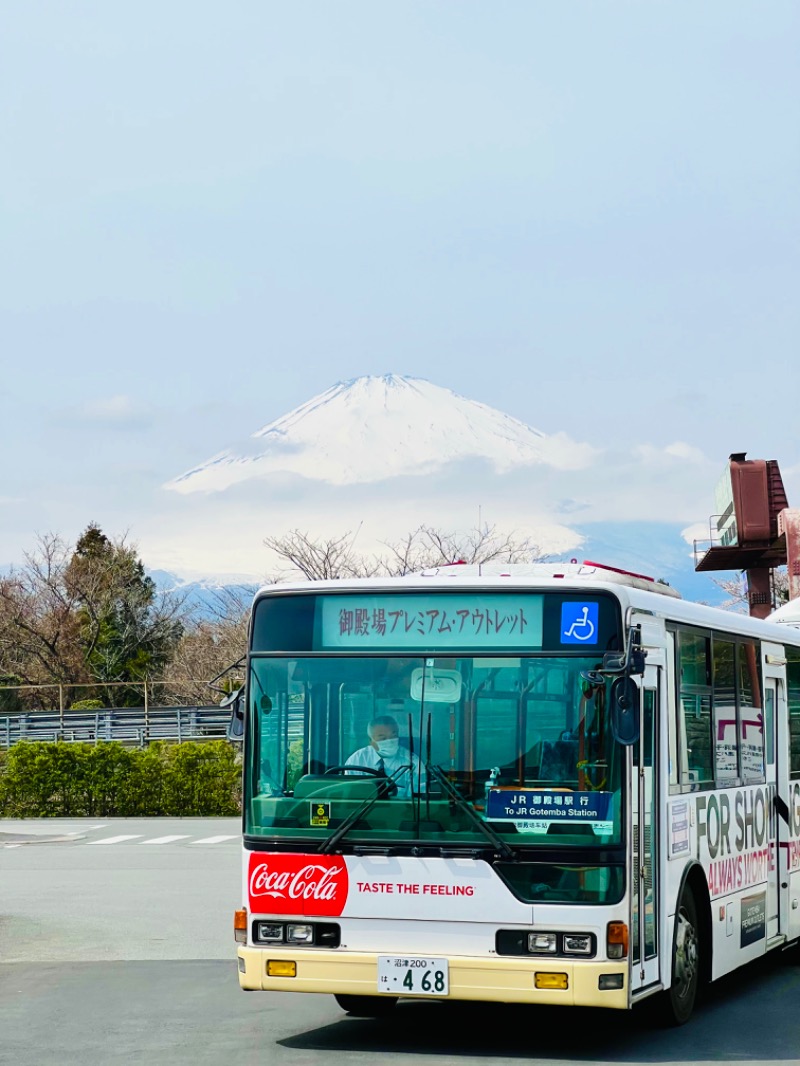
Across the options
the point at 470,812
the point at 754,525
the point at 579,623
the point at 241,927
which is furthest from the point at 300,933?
the point at 754,525

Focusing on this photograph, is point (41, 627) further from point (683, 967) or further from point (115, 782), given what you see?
point (683, 967)

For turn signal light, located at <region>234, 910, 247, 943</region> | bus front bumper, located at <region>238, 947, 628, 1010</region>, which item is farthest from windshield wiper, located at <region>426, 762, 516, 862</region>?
turn signal light, located at <region>234, 910, 247, 943</region>

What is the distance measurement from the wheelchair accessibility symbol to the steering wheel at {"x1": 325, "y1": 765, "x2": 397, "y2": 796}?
1247mm

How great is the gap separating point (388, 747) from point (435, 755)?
0.28 m

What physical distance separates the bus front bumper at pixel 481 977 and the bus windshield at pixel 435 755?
0.61 metres

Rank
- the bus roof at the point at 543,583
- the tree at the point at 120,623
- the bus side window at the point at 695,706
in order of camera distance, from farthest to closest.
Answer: the tree at the point at 120,623, the bus side window at the point at 695,706, the bus roof at the point at 543,583

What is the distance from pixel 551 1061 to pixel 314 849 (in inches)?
68.1

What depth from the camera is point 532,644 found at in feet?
29.0

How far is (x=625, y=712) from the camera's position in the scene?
835 centimetres

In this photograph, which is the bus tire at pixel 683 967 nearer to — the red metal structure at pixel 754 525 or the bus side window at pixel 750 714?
the bus side window at pixel 750 714

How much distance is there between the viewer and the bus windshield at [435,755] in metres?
8.61

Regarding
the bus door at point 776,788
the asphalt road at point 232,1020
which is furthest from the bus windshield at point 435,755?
the bus door at point 776,788

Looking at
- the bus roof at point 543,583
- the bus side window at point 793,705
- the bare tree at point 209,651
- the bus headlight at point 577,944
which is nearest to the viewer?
the bus headlight at point 577,944

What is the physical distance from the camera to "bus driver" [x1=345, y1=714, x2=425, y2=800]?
8.76 metres
